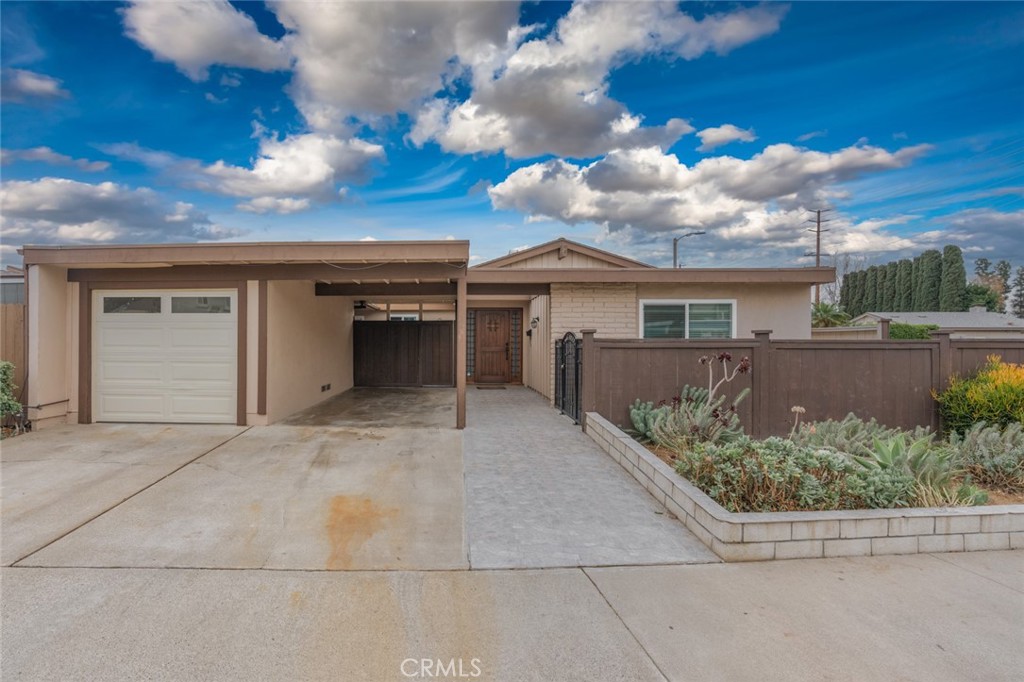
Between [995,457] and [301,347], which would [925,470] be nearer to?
[995,457]

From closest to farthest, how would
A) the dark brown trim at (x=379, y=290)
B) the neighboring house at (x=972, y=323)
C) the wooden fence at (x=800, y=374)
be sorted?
the wooden fence at (x=800, y=374), the dark brown trim at (x=379, y=290), the neighboring house at (x=972, y=323)

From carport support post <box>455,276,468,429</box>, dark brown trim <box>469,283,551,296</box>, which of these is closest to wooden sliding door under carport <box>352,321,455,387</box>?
dark brown trim <box>469,283,551,296</box>

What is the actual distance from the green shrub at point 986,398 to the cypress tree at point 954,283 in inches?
1496

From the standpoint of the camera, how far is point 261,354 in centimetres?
780

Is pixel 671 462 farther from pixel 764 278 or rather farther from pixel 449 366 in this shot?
pixel 449 366

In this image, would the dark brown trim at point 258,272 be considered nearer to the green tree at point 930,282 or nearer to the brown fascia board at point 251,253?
the brown fascia board at point 251,253

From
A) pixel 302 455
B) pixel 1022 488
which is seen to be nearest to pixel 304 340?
pixel 302 455

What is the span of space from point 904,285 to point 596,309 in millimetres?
41932

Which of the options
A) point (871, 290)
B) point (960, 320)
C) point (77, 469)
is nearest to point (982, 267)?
point (871, 290)

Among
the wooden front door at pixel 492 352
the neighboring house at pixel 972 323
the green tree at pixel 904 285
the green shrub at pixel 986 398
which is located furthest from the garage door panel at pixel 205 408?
the green tree at pixel 904 285

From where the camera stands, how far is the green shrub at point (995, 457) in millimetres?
4578

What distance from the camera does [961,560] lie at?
10.9 ft

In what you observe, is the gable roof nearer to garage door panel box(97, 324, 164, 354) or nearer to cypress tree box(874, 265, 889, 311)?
garage door panel box(97, 324, 164, 354)

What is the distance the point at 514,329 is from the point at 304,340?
6.02 meters
